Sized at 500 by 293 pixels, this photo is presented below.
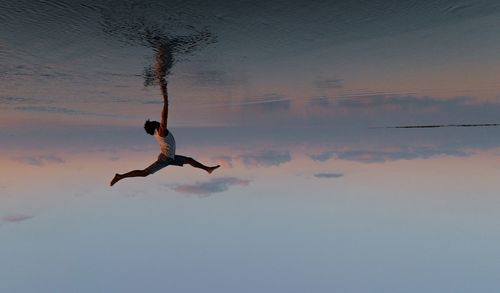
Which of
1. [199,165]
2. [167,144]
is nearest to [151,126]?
[167,144]

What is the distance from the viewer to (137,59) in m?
11.3

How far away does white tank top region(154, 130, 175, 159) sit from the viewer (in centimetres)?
907

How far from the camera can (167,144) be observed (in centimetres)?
915

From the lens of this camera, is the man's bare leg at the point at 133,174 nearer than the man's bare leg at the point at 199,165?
Yes

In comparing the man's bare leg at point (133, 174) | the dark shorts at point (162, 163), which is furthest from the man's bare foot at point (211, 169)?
the man's bare leg at point (133, 174)

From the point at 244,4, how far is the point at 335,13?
2491 millimetres

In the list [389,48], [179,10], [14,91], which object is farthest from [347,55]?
[14,91]

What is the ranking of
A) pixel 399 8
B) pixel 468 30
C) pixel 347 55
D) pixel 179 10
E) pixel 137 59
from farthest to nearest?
pixel 347 55 < pixel 137 59 < pixel 468 30 < pixel 399 8 < pixel 179 10

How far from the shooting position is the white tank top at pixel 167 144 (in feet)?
29.8

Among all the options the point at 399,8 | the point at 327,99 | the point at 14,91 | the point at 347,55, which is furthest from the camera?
the point at 327,99

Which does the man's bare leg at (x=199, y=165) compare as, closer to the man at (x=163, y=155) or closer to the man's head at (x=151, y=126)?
the man at (x=163, y=155)

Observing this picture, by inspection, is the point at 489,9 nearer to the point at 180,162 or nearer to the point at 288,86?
the point at 288,86

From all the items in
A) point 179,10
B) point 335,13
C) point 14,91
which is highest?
point 335,13

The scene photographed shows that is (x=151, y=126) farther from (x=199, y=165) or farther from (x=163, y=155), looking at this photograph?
(x=199, y=165)
